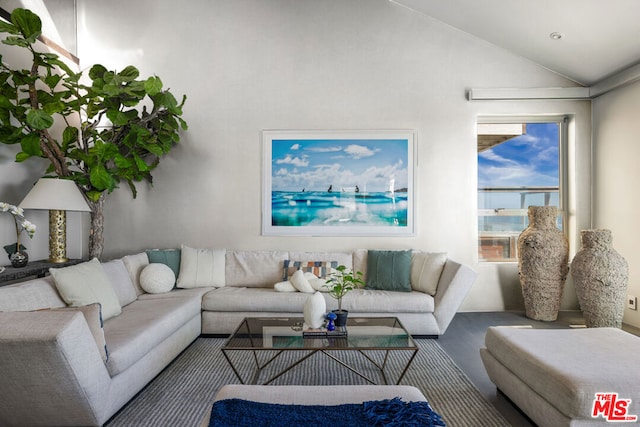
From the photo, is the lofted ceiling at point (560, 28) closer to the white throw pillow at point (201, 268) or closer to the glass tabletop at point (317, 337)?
the glass tabletop at point (317, 337)

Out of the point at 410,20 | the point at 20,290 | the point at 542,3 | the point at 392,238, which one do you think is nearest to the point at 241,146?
the point at 392,238

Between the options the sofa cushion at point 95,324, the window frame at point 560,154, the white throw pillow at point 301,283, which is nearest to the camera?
the sofa cushion at point 95,324

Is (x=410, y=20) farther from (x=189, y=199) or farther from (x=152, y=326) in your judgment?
(x=152, y=326)

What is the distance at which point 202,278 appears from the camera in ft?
13.5

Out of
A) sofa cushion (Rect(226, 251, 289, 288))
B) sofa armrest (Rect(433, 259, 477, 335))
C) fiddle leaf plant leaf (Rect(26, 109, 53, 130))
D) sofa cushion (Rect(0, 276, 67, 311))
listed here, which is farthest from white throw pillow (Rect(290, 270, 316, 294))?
fiddle leaf plant leaf (Rect(26, 109, 53, 130))

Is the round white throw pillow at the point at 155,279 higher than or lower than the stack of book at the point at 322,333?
higher

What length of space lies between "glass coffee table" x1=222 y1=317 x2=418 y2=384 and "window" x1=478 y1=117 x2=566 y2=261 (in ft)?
7.26

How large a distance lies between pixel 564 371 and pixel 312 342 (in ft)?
4.40

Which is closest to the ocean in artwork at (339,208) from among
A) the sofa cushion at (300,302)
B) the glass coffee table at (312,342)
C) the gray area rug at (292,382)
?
the sofa cushion at (300,302)

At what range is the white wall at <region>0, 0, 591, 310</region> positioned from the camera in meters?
4.59

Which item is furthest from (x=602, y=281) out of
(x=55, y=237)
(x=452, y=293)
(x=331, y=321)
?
(x=55, y=237)

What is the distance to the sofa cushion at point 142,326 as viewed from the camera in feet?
7.58

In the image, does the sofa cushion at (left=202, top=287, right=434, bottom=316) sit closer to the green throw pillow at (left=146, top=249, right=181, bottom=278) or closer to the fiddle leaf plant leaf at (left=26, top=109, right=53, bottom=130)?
the green throw pillow at (left=146, top=249, right=181, bottom=278)

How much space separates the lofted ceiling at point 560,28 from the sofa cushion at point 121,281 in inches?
157
